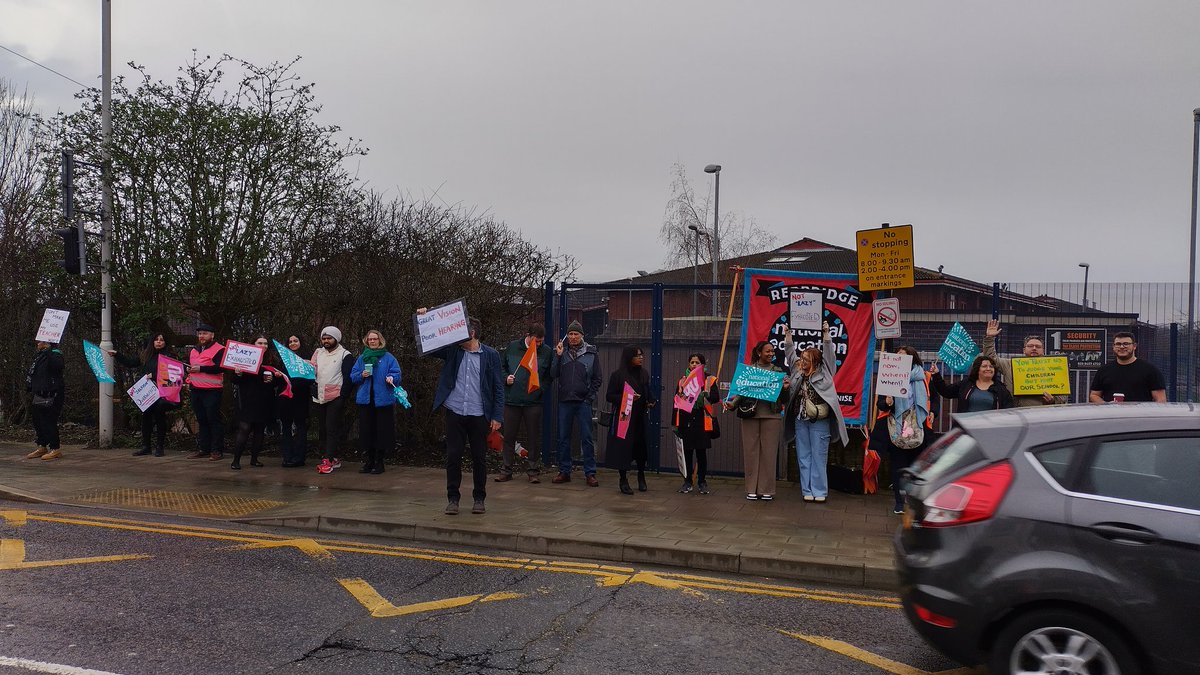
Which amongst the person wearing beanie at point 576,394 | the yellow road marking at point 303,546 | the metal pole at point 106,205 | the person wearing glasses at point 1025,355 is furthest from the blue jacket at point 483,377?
the metal pole at point 106,205

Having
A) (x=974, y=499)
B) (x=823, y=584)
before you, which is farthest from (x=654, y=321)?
(x=974, y=499)

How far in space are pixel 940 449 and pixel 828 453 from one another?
5499 mm

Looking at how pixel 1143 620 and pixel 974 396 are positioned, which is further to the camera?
pixel 974 396

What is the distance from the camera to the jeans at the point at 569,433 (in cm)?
1040

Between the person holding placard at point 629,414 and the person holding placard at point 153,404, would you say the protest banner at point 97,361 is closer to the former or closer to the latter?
the person holding placard at point 153,404

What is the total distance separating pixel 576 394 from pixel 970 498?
6.49 meters

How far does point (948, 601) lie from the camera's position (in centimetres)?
407

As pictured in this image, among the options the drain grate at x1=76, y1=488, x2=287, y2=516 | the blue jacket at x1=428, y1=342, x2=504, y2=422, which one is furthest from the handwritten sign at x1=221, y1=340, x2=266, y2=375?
the blue jacket at x1=428, y1=342, x2=504, y2=422

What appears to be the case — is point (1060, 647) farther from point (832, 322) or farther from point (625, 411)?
point (832, 322)

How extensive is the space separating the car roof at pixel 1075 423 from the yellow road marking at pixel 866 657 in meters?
1.29

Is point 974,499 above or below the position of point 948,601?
above

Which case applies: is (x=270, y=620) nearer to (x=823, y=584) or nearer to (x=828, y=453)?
(x=823, y=584)

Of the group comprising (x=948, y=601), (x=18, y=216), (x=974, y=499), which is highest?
(x=18, y=216)

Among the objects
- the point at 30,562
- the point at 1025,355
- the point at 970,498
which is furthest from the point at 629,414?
the point at 970,498
